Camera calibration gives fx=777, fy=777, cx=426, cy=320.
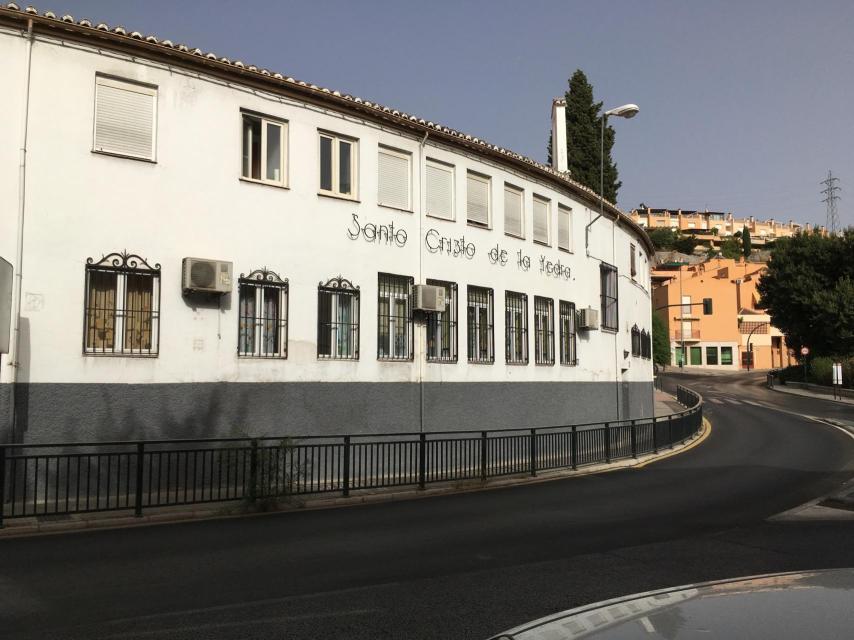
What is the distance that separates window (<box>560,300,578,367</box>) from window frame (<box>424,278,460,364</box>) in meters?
5.19

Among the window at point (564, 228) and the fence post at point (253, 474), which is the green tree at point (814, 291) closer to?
the window at point (564, 228)

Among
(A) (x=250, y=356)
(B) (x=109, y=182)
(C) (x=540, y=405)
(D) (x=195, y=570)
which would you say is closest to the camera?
(D) (x=195, y=570)

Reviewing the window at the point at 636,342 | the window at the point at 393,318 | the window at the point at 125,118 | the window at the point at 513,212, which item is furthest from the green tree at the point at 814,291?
the window at the point at 125,118

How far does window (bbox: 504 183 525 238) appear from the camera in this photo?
21.8 meters

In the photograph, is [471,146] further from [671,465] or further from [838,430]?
[838,430]

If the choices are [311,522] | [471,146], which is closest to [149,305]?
[311,522]

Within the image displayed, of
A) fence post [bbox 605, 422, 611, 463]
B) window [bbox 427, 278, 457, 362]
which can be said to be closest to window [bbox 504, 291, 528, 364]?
window [bbox 427, 278, 457, 362]

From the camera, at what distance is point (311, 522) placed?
1120 centimetres

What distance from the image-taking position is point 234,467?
12.3m

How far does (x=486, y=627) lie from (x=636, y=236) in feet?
91.3

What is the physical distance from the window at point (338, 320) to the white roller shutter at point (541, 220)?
757 cm

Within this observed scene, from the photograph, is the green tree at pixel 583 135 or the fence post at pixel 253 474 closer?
the fence post at pixel 253 474

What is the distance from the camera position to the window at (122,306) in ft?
45.0

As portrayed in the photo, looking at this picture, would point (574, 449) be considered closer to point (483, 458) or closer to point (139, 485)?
point (483, 458)
